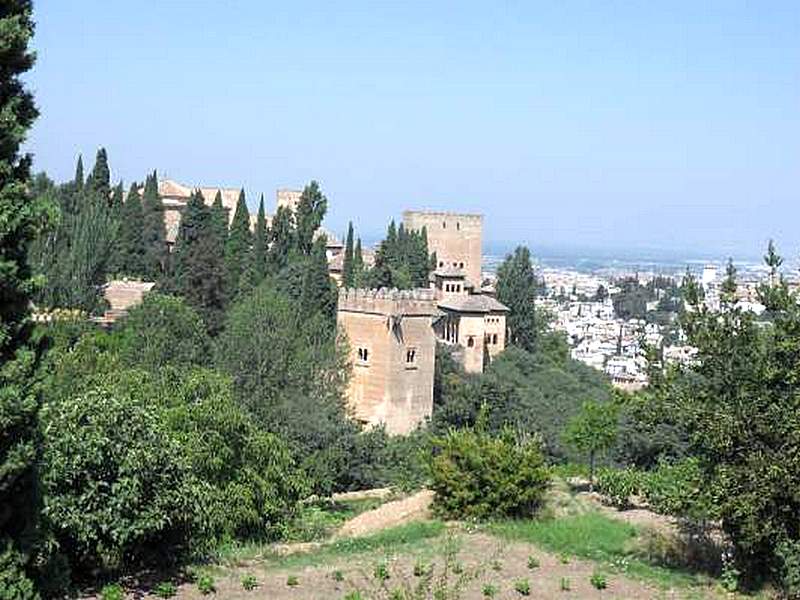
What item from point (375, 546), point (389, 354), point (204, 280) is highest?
point (204, 280)

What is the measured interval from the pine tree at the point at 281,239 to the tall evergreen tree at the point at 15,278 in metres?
36.8

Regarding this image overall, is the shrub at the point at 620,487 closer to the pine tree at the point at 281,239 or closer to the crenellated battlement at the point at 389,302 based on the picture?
the crenellated battlement at the point at 389,302

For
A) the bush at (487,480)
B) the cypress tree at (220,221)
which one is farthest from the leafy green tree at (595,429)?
the cypress tree at (220,221)

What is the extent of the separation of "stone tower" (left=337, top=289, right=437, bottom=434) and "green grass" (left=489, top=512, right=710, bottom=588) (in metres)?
19.2

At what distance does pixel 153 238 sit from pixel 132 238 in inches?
80.2

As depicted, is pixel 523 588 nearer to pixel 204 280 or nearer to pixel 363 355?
pixel 363 355

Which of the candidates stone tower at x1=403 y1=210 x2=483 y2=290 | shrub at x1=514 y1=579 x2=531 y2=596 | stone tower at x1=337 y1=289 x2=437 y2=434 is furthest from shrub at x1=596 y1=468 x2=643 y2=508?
stone tower at x1=403 y1=210 x2=483 y2=290

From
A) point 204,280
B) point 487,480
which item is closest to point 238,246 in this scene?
point 204,280

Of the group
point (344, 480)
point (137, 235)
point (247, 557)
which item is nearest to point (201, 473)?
point (247, 557)

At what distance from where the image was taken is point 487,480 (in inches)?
704

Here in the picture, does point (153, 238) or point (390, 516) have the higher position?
point (153, 238)

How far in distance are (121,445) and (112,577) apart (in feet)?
5.21

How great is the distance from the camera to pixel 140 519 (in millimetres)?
12273

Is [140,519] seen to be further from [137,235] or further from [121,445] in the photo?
[137,235]
